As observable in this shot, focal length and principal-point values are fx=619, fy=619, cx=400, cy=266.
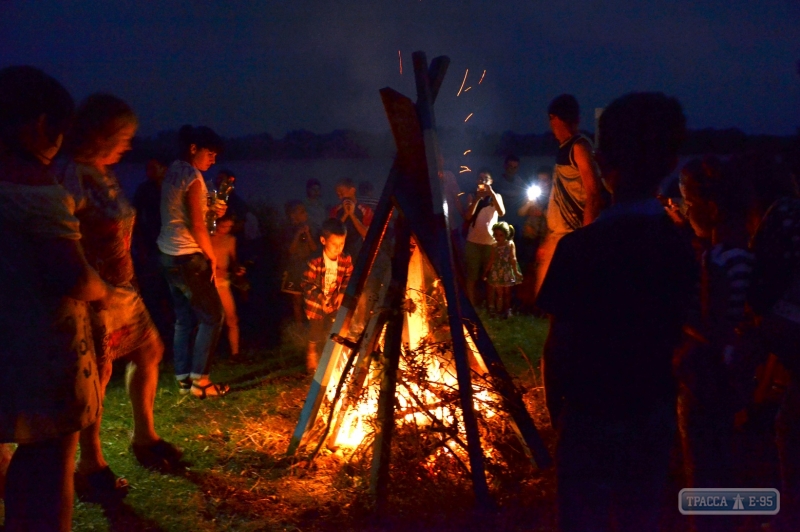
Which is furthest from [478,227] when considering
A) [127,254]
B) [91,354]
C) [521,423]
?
[91,354]

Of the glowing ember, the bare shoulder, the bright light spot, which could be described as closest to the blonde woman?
the glowing ember

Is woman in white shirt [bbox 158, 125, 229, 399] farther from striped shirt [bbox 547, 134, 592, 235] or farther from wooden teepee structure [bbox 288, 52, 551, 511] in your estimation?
striped shirt [bbox 547, 134, 592, 235]

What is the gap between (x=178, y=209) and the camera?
494 centimetres

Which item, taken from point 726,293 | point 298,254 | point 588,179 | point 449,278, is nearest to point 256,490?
point 449,278

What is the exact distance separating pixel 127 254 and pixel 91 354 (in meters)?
1.11

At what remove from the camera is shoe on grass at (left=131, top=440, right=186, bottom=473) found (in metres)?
4.02

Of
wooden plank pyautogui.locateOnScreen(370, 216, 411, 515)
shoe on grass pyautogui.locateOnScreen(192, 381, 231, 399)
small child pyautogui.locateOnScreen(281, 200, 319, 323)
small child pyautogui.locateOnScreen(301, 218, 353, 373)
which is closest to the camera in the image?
wooden plank pyautogui.locateOnScreen(370, 216, 411, 515)

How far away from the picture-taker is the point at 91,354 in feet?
8.52

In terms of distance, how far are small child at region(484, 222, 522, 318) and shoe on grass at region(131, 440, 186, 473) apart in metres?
5.24

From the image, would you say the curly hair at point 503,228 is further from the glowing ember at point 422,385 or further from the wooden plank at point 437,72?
the wooden plank at point 437,72

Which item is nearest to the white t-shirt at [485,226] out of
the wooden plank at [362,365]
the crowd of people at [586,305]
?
the crowd of people at [586,305]

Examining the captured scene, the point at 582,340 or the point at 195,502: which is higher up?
the point at 582,340

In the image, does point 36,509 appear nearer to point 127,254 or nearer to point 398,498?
point 127,254

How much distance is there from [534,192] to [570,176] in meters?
5.19
